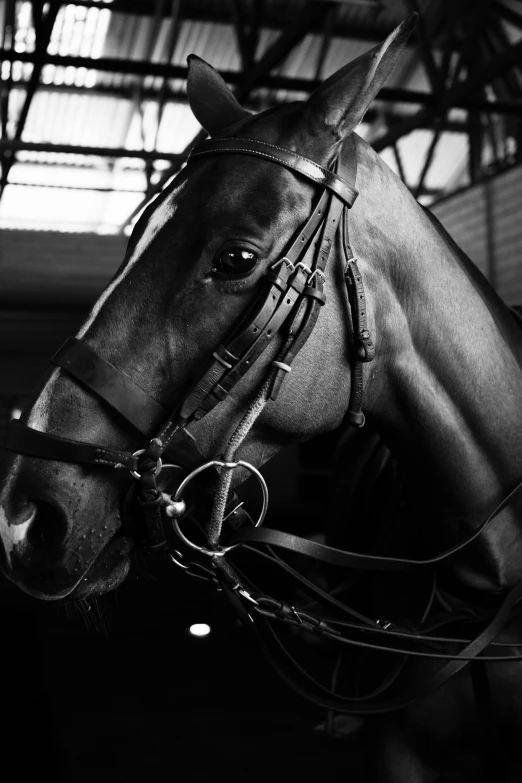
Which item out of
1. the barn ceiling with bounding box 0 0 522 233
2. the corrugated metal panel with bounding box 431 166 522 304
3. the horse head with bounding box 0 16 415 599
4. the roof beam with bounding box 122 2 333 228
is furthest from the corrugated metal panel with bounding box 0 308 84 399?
the horse head with bounding box 0 16 415 599

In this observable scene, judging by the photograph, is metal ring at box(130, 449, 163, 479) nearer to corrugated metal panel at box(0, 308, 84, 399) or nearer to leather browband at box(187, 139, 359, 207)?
leather browband at box(187, 139, 359, 207)

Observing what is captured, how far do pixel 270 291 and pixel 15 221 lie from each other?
11250 mm

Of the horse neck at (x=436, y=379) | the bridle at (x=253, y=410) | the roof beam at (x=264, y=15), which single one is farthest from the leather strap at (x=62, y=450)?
the roof beam at (x=264, y=15)

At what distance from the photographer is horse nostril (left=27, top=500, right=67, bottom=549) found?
4.50ft

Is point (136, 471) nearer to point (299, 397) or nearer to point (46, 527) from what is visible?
point (46, 527)

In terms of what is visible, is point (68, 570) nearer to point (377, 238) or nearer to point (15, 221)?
point (377, 238)

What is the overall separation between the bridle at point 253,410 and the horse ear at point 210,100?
0.20 meters

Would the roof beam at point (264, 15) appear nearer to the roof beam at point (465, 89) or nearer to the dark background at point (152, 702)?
the roof beam at point (465, 89)

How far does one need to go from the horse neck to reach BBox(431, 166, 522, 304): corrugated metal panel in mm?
7619

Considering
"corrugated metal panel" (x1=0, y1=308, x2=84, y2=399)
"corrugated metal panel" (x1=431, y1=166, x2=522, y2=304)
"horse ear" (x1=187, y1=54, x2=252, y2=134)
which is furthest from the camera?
"corrugated metal panel" (x1=431, y1=166, x2=522, y2=304)

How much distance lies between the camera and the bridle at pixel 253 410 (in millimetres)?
1396

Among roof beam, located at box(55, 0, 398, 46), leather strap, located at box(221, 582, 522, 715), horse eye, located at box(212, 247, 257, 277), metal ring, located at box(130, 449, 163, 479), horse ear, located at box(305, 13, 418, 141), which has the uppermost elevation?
roof beam, located at box(55, 0, 398, 46)

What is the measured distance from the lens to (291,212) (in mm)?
1496

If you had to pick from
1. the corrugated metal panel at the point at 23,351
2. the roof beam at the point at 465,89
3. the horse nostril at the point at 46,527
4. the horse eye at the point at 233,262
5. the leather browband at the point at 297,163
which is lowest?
the horse nostril at the point at 46,527
